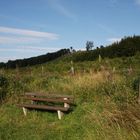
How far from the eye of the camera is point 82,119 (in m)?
9.60

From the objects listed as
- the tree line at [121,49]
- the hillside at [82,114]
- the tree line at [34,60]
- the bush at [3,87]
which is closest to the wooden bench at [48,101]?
the hillside at [82,114]

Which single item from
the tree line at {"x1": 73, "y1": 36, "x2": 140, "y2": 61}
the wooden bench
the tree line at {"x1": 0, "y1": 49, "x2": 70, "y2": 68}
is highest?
the tree line at {"x1": 73, "y1": 36, "x2": 140, "y2": 61}

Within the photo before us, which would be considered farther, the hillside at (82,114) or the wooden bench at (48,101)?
the wooden bench at (48,101)

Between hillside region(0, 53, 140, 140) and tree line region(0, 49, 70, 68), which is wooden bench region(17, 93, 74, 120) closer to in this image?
hillside region(0, 53, 140, 140)

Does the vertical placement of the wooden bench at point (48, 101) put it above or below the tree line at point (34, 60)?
above

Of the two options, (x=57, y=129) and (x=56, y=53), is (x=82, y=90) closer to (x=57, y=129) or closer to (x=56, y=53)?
(x=57, y=129)

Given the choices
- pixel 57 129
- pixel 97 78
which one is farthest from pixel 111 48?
pixel 57 129

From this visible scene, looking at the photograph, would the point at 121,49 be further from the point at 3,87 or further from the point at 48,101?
the point at 48,101

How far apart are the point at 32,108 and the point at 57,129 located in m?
2.39

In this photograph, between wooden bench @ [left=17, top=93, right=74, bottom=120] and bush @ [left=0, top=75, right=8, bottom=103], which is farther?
bush @ [left=0, top=75, right=8, bottom=103]

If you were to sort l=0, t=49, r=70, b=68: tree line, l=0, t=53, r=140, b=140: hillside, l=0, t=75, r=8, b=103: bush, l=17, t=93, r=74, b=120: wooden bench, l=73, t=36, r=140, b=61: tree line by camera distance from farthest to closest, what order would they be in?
l=0, t=49, r=70, b=68: tree line → l=73, t=36, r=140, b=61: tree line → l=0, t=75, r=8, b=103: bush → l=17, t=93, r=74, b=120: wooden bench → l=0, t=53, r=140, b=140: hillside

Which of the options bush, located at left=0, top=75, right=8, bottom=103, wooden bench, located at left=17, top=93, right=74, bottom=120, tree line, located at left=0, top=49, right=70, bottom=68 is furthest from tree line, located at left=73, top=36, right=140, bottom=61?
wooden bench, located at left=17, top=93, right=74, bottom=120

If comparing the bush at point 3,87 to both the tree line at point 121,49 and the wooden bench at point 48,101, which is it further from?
the tree line at point 121,49

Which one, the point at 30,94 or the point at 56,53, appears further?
the point at 56,53
